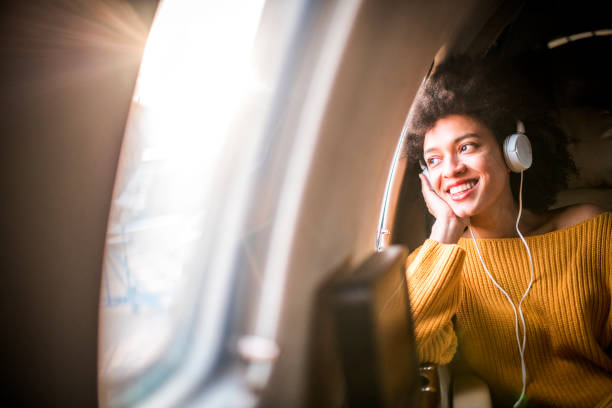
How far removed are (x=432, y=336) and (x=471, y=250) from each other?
450 millimetres

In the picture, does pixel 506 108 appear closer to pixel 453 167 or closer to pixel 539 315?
pixel 453 167

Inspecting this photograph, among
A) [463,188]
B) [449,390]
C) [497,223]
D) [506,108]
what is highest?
[506,108]

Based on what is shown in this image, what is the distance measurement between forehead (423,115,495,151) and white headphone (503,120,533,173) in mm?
59

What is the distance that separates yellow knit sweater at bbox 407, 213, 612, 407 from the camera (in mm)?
1084

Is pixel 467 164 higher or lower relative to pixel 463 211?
higher

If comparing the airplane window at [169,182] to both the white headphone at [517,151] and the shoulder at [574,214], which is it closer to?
the white headphone at [517,151]

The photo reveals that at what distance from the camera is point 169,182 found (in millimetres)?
499

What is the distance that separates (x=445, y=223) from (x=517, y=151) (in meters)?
0.35

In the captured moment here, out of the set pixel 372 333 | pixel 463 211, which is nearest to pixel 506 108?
pixel 463 211

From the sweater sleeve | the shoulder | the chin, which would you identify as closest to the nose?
the chin


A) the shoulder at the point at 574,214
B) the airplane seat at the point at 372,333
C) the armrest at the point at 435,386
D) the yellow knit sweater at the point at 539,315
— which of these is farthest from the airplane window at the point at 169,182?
the shoulder at the point at 574,214

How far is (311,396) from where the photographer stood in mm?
652

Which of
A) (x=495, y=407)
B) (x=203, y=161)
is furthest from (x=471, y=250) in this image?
(x=203, y=161)

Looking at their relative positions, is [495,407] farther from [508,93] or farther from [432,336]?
[508,93]
